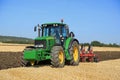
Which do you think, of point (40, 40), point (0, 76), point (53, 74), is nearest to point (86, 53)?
point (40, 40)

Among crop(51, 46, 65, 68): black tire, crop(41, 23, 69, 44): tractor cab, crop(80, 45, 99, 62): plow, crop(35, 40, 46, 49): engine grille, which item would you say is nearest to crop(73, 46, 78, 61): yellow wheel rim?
crop(41, 23, 69, 44): tractor cab

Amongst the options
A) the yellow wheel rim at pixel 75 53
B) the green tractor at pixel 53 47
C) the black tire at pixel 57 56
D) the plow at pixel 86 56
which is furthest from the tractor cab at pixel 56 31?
the plow at pixel 86 56

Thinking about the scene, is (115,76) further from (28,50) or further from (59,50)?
(28,50)

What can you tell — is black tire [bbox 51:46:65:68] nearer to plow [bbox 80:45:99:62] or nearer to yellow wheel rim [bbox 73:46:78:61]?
yellow wheel rim [bbox 73:46:78:61]

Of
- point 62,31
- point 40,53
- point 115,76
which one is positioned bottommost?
point 115,76

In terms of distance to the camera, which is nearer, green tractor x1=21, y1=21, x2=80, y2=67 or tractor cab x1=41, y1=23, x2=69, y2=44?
green tractor x1=21, y1=21, x2=80, y2=67

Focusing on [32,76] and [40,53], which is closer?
[32,76]

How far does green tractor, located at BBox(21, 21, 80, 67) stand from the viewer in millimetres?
15172

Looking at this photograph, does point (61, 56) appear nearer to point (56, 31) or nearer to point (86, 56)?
point (56, 31)

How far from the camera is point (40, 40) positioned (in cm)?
1612

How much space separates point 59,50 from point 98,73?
2.66 metres

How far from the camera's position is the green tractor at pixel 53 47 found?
15.2m

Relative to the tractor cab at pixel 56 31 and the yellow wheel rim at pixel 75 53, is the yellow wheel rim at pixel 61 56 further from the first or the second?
the yellow wheel rim at pixel 75 53

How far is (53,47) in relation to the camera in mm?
15625
